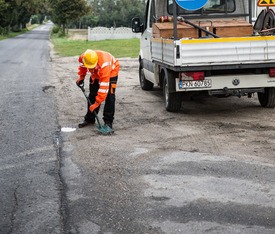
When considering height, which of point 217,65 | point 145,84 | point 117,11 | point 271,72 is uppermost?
point 217,65

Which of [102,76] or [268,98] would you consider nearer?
[102,76]

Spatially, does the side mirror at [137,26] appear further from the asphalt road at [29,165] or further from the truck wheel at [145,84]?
the asphalt road at [29,165]

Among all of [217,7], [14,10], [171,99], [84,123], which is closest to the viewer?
[84,123]

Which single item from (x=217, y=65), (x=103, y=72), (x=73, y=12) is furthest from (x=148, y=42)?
(x=73, y=12)

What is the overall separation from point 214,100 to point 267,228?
7228 millimetres

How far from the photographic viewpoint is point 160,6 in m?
10.8

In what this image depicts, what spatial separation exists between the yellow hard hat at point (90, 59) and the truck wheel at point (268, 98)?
3588mm

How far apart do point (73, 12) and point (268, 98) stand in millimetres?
48387

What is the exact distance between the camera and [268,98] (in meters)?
9.88

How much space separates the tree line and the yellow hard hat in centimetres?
4950

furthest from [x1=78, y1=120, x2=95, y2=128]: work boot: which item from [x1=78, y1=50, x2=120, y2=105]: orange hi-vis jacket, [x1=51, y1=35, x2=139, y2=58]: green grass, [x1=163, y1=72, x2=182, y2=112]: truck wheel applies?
[x1=51, y1=35, x2=139, y2=58]: green grass

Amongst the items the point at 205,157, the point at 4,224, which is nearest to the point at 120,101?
the point at 205,157

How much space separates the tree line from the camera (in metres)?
56.5

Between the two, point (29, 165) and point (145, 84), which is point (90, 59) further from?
point (145, 84)
